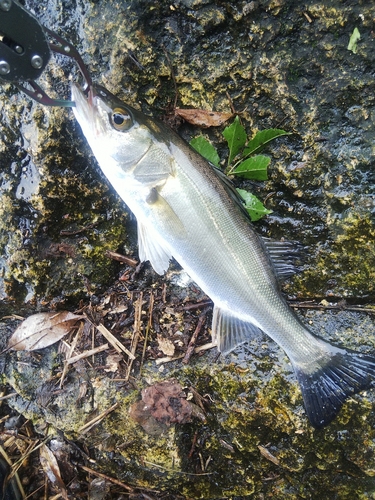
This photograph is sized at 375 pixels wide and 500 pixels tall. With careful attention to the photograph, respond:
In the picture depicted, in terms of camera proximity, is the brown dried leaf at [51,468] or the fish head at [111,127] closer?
the fish head at [111,127]

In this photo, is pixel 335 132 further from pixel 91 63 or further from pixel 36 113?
pixel 36 113

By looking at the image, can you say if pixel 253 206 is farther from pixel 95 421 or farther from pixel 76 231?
pixel 95 421

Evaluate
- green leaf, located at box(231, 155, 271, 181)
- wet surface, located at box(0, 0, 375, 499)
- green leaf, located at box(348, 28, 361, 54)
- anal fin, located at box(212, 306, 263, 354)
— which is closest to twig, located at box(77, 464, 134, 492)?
wet surface, located at box(0, 0, 375, 499)

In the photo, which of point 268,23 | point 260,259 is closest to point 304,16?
point 268,23

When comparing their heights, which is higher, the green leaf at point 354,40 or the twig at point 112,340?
the green leaf at point 354,40

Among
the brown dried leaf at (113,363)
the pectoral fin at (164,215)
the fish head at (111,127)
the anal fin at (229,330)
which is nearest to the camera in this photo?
the fish head at (111,127)

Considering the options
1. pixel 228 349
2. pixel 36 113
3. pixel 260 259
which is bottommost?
pixel 228 349

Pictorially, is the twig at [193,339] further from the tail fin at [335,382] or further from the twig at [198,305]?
the tail fin at [335,382]

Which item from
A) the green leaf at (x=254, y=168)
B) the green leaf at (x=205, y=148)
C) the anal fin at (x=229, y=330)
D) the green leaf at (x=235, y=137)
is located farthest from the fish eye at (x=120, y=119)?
the anal fin at (x=229, y=330)
